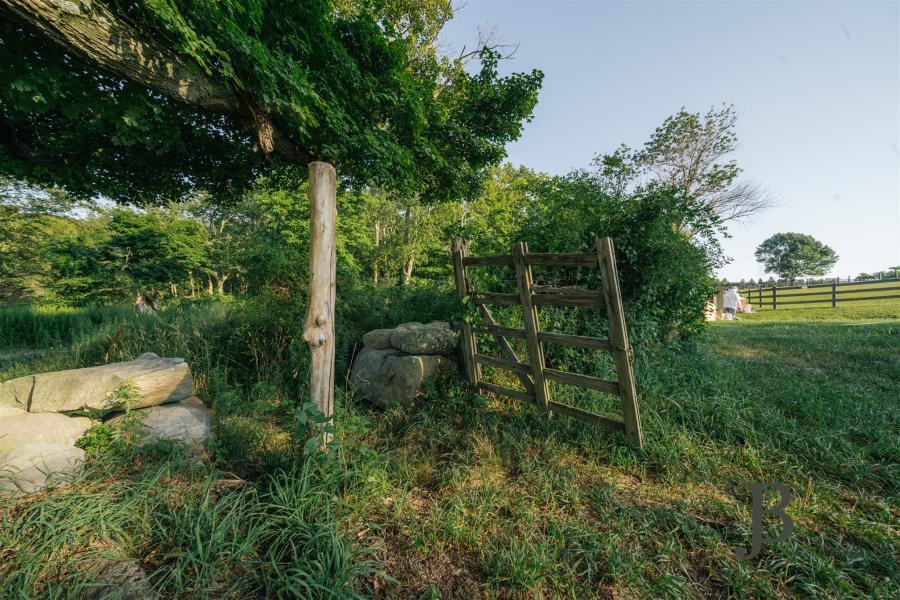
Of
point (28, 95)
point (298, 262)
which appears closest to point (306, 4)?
point (28, 95)

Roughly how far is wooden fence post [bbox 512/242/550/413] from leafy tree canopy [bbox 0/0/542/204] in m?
2.89

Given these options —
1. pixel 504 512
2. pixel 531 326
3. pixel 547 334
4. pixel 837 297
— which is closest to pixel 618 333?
pixel 547 334

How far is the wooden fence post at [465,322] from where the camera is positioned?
4207 mm

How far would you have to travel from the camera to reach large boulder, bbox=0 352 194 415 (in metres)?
2.92

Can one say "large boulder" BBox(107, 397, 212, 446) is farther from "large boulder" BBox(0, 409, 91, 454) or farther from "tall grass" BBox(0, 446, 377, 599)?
"tall grass" BBox(0, 446, 377, 599)

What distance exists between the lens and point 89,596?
5.41 feet

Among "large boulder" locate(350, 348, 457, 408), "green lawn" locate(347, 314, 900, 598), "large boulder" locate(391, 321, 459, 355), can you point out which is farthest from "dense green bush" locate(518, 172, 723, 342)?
"large boulder" locate(350, 348, 457, 408)

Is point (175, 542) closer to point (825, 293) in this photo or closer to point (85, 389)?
point (85, 389)

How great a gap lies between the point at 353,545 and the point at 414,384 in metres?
2.13

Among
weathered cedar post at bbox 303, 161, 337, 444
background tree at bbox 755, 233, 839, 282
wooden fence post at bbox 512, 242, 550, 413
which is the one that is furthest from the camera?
background tree at bbox 755, 233, 839, 282

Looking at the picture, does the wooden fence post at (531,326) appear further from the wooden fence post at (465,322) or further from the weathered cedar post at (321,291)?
the weathered cedar post at (321,291)

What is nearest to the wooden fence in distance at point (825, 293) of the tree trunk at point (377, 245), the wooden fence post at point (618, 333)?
the wooden fence post at point (618, 333)

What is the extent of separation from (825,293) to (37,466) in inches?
1057

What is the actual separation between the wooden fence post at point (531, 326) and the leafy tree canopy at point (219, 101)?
2.89 meters
